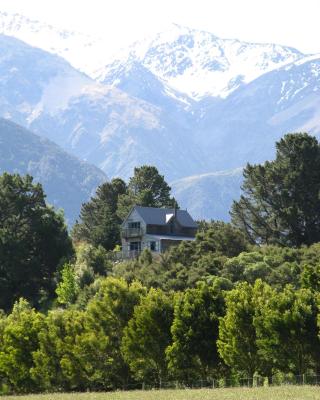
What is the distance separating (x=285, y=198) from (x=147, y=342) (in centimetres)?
4880

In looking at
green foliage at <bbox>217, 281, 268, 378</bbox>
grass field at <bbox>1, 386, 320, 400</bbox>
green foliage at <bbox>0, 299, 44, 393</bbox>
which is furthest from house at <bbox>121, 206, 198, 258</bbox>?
grass field at <bbox>1, 386, 320, 400</bbox>

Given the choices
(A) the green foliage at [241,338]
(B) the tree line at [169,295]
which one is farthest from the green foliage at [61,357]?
(A) the green foliage at [241,338]

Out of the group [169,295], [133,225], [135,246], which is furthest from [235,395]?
[135,246]

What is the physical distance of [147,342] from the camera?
89.6m

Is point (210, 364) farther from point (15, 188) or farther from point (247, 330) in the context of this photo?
point (15, 188)

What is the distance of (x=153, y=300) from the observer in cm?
9238

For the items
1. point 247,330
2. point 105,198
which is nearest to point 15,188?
point 105,198

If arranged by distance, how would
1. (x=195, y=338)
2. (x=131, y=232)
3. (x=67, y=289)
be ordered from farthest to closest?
(x=131, y=232), (x=67, y=289), (x=195, y=338)

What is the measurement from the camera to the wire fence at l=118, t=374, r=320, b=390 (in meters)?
79.2

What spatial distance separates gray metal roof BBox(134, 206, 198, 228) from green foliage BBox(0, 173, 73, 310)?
1296 centimetres

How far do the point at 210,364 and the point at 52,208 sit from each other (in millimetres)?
63044

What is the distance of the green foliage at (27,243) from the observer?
133375 mm

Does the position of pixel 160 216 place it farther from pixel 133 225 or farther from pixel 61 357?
pixel 61 357

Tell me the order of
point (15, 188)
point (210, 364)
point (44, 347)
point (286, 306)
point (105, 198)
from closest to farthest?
1. point (286, 306)
2. point (210, 364)
3. point (44, 347)
4. point (15, 188)
5. point (105, 198)
